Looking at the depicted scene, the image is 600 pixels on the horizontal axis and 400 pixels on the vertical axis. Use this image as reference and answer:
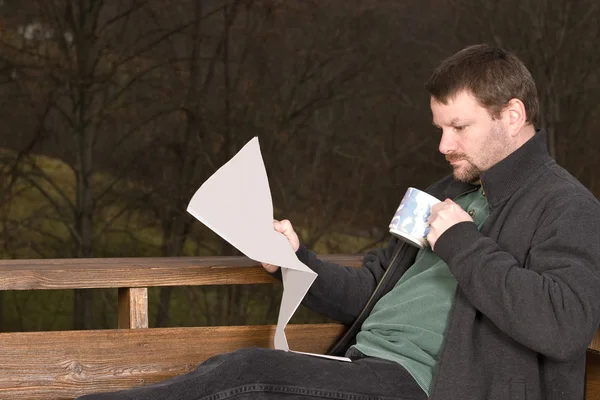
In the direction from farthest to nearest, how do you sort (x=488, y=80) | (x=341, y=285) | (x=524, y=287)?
(x=341, y=285) < (x=488, y=80) < (x=524, y=287)

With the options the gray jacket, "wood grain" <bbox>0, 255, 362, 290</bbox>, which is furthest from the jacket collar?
"wood grain" <bbox>0, 255, 362, 290</bbox>

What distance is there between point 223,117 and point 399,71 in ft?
3.48

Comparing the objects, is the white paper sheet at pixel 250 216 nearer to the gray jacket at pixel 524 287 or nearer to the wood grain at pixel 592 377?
the gray jacket at pixel 524 287

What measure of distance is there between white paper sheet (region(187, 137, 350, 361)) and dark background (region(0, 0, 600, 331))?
9.93 ft

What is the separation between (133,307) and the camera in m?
2.00

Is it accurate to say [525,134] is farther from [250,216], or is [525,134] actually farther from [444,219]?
[250,216]

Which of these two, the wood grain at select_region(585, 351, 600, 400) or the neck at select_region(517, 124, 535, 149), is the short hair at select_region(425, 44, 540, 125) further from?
the wood grain at select_region(585, 351, 600, 400)

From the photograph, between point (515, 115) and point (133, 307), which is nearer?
point (515, 115)

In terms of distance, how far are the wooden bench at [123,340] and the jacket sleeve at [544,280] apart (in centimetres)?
39

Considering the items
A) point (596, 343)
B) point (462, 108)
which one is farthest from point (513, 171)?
point (596, 343)

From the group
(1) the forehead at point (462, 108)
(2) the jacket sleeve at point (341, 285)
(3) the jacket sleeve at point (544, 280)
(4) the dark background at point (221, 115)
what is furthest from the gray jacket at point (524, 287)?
(4) the dark background at point (221, 115)

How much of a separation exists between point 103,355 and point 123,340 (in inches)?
2.1

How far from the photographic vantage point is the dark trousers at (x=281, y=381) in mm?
1568

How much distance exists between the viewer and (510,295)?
62.2 inches
